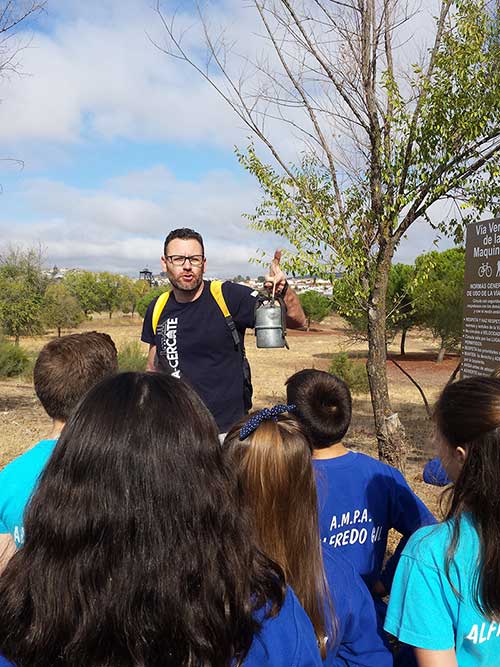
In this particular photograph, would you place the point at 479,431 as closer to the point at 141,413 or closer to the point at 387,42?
the point at 141,413

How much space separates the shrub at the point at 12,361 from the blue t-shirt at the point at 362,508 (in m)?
15.7

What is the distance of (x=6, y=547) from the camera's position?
1.87 m

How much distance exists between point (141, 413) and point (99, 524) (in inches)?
7.9

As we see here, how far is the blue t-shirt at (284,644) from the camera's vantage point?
3.48 ft

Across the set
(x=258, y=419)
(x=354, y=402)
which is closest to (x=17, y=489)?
(x=258, y=419)

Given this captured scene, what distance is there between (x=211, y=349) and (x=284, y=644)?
95.0 inches

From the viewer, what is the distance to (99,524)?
3.32ft

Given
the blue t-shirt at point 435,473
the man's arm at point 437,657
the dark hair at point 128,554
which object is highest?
the dark hair at point 128,554

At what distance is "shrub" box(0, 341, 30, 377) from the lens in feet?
53.6

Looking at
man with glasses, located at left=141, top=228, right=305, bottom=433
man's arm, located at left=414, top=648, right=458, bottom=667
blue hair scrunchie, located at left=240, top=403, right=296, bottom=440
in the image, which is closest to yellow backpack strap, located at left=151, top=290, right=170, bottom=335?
man with glasses, located at left=141, top=228, right=305, bottom=433

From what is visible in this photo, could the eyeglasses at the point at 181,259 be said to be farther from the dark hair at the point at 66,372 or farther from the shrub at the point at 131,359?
the shrub at the point at 131,359

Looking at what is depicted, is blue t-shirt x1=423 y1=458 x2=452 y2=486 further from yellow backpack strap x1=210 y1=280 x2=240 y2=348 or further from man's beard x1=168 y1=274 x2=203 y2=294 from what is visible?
man's beard x1=168 y1=274 x2=203 y2=294

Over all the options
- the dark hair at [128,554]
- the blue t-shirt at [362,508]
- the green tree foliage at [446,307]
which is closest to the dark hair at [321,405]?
the blue t-shirt at [362,508]

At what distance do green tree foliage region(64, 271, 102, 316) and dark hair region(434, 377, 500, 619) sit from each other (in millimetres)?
62694
